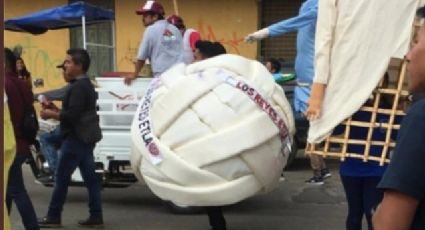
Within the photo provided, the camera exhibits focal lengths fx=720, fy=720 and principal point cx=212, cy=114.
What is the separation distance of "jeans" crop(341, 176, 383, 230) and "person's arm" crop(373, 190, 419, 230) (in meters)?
2.45

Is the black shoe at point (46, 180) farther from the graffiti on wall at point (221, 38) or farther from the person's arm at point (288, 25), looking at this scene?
the graffiti on wall at point (221, 38)

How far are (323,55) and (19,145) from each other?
2.96 metres

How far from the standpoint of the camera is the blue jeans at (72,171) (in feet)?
22.1

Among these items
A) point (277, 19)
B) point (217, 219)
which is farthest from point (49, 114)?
point (277, 19)

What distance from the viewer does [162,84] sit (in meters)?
5.82

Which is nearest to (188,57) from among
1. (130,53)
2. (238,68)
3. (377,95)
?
(238,68)

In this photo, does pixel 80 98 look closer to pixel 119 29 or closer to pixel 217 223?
pixel 217 223

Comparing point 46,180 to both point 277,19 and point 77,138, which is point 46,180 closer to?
point 77,138

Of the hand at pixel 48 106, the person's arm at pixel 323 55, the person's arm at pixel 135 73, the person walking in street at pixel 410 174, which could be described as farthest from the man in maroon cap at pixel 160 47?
the person walking in street at pixel 410 174

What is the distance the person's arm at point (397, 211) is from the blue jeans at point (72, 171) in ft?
15.9

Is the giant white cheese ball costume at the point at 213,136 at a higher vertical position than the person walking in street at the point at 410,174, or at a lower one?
lower

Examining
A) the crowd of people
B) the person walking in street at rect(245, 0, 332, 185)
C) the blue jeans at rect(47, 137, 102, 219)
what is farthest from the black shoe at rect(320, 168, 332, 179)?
the blue jeans at rect(47, 137, 102, 219)

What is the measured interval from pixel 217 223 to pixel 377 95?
2423 millimetres

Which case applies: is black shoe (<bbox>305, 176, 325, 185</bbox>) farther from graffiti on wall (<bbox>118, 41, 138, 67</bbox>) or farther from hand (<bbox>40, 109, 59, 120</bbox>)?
graffiti on wall (<bbox>118, 41, 138, 67</bbox>)
